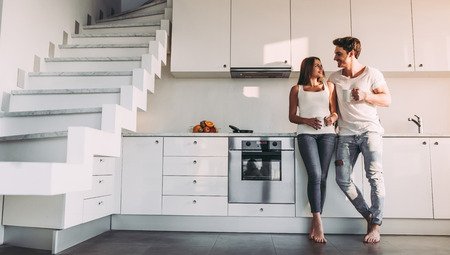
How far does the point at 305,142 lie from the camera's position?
2.71 metres

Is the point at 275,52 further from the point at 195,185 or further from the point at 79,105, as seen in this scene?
the point at 79,105

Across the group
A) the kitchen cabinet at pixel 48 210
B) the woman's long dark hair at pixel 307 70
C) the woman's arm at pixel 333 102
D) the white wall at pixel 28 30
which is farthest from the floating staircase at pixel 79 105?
the woman's arm at pixel 333 102

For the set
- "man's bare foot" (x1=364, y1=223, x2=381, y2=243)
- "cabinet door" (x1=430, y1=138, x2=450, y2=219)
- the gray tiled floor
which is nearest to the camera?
the gray tiled floor

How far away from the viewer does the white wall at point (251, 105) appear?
3.58 m

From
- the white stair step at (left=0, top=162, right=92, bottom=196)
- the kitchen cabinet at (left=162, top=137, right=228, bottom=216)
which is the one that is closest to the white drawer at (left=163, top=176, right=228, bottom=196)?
the kitchen cabinet at (left=162, top=137, right=228, bottom=216)

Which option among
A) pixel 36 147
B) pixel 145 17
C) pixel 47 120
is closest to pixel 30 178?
pixel 36 147

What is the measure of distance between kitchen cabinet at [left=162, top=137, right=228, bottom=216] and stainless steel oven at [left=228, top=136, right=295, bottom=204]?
0.08 m

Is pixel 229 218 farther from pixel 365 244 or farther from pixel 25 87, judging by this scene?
pixel 25 87

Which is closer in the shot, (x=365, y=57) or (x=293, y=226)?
(x=293, y=226)

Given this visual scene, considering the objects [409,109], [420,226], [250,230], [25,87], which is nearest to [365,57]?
[409,109]

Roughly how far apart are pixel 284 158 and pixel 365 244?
0.88 m

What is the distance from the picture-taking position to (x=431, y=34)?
334cm

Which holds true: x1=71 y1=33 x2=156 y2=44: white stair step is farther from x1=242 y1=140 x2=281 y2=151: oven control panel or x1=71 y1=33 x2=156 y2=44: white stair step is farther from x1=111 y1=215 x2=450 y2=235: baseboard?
x1=111 y1=215 x2=450 y2=235: baseboard

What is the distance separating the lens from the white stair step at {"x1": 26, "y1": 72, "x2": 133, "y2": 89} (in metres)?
2.68
